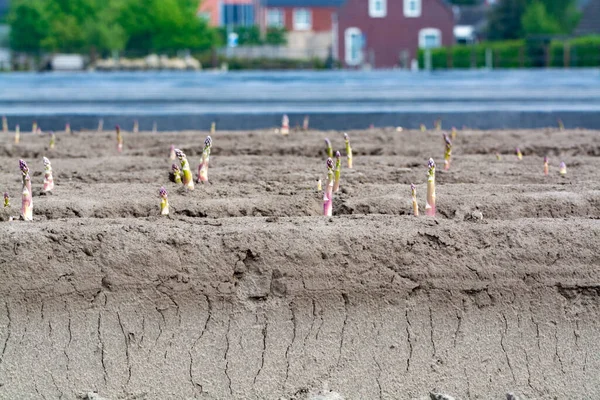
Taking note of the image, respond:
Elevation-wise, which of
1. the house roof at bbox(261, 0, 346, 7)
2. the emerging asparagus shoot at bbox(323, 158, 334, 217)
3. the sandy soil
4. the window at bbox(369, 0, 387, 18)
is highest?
the house roof at bbox(261, 0, 346, 7)

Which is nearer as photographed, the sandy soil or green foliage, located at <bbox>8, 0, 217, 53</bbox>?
the sandy soil

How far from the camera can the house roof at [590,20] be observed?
4556cm

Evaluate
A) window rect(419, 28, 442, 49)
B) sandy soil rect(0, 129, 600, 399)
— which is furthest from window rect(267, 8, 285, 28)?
sandy soil rect(0, 129, 600, 399)

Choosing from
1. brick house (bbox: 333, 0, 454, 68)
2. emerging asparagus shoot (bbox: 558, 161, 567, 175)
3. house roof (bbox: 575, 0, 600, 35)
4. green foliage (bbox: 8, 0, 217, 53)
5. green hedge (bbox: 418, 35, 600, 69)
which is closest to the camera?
emerging asparagus shoot (bbox: 558, 161, 567, 175)

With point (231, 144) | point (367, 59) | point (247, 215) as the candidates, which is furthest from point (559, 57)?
point (247, 215)

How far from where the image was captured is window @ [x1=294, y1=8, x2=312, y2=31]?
211 ft

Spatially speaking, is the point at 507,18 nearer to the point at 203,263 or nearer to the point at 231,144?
the point at 231,144

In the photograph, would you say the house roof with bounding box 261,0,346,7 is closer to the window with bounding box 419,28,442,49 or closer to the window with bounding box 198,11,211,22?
the window with bounding box 198,11,211,22

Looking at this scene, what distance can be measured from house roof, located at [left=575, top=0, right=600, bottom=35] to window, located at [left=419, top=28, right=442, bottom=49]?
8.37 m

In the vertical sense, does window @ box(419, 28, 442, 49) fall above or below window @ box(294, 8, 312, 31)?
below

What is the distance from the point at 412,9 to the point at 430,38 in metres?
1.97

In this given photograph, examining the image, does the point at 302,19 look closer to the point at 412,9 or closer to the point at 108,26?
the point at 412,9

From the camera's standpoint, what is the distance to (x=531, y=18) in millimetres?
42562

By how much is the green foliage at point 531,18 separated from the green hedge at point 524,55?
5.49m
